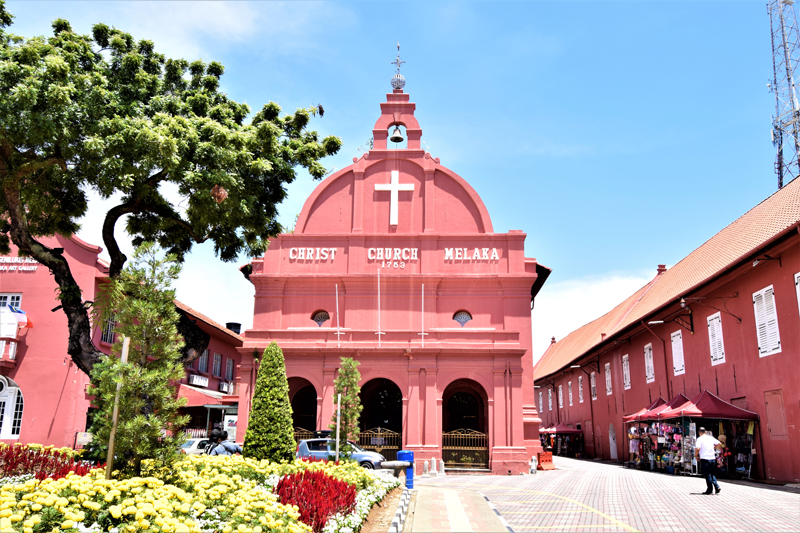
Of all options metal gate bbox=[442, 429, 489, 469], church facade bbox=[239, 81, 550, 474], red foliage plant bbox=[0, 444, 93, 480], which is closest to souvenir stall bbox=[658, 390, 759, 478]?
church facade bbox=[239, 81, 550, 474]

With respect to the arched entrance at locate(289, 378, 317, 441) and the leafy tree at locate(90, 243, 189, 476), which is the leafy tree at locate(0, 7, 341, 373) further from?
the arched entrance at locate(289, 378, 317, 441)

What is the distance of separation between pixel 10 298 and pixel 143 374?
1877 centimetres

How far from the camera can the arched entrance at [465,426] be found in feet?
77.5

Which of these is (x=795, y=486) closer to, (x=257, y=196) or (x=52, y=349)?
(x=257, y=196)

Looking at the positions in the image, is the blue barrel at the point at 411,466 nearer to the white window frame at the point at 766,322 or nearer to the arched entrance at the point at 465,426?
the arched entrance at the point at 465,426

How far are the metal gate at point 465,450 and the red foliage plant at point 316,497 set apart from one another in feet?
49.1

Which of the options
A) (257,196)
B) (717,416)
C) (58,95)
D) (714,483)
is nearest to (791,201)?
(717,416)

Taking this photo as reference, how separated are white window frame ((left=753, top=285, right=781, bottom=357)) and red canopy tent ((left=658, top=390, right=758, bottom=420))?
6.33ft

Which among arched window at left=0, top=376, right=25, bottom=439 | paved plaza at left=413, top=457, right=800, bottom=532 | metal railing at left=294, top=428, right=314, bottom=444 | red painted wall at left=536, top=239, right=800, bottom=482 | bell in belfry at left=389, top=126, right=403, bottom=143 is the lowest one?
paved plaza at left=413, top=457, right=800, bottom=532

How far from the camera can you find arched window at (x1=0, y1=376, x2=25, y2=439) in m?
22.6

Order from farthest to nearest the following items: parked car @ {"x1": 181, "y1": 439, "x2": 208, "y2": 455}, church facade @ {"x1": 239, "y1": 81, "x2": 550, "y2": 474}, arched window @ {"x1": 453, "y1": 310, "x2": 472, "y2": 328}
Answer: arched window @ {"x1": 453, "y1": 310, "x2": 472, "y2": 328} < church facade @ {"x1": 239, "y1": 81, "x2": 550, "y2": 474} < parked car @ {"x1": 181, "y1": 439, "x2": 208, "y2": 455}

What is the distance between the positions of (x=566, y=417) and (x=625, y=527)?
3370 centimetres

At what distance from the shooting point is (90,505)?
6180 mm

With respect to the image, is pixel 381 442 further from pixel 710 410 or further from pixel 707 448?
pixel 707 448
